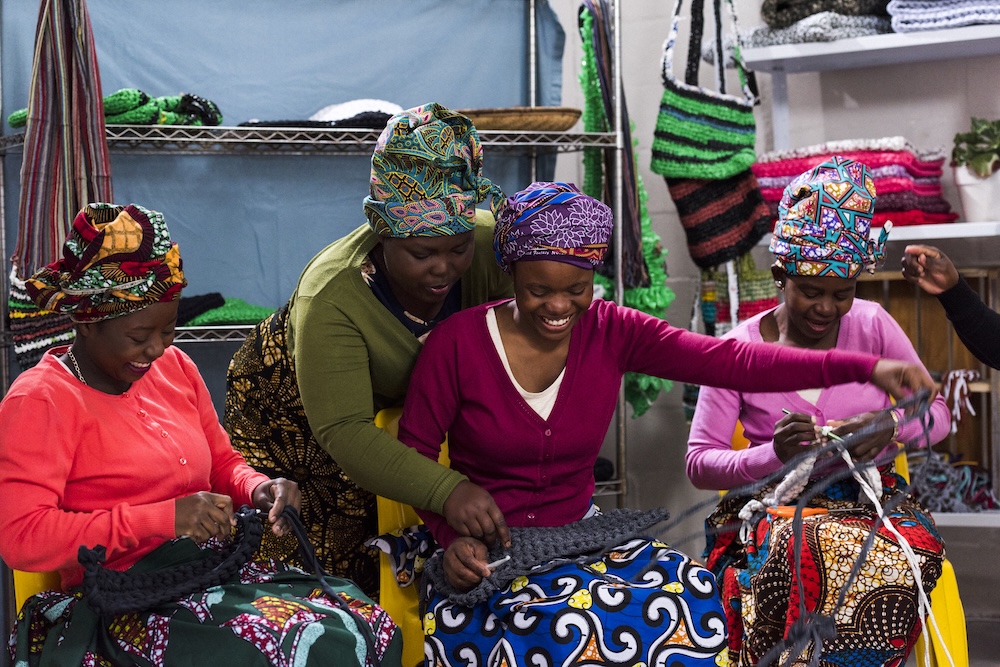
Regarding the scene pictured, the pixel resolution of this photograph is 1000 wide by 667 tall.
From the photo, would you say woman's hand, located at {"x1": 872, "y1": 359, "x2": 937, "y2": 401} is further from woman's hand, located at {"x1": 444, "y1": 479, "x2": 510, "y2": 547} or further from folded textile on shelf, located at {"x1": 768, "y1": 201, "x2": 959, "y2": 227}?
folded textile on shelf, located at {"x1": 768, "y1": 201, "x2": 959, "y2": 227}

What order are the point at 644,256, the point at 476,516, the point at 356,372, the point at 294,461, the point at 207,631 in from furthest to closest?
1. the point at 644,256
2. the point at 294,461
3. the point at 356,372
4. the point at 476,516
5. the point at 207,631

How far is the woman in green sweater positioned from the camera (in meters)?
1.90

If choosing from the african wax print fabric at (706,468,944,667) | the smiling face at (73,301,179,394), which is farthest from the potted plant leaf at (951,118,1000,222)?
the smiling face at (73,301,179,394)

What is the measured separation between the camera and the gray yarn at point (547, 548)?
177cm

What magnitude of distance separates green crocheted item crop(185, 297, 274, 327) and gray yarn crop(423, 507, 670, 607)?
144cm

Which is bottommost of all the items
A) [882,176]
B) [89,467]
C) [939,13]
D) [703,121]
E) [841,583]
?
[841,583]

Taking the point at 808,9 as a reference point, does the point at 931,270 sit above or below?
below

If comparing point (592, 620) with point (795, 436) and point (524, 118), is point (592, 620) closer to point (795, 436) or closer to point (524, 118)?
point (795, 436)

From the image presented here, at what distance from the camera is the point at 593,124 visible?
10.9 ft

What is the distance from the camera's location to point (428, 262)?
78.9 inches

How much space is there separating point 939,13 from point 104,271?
245 cm

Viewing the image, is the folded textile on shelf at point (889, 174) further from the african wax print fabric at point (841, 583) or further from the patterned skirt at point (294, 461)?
the patterned skirt at point (294, 461)

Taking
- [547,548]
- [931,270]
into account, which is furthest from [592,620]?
[931,270]

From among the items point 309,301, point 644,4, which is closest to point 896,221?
point 644,4
